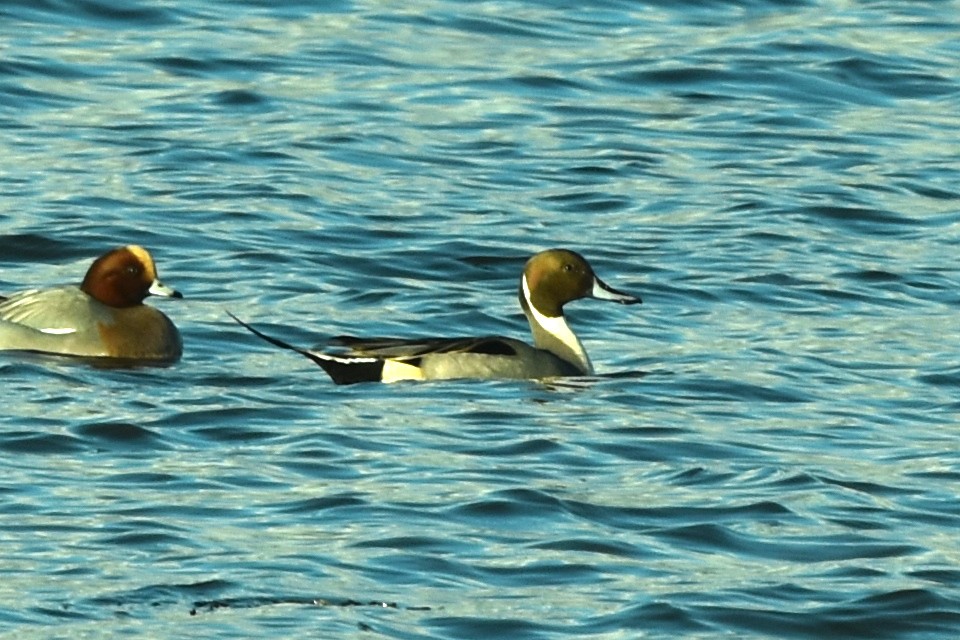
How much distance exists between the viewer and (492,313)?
14.4 meters

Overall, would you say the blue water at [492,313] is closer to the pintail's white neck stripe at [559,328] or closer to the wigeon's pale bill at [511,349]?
→ the wigeon's pale bill at [511,349]

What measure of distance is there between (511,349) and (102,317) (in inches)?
81.2

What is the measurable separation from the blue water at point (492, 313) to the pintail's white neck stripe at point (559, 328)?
0.27 metres

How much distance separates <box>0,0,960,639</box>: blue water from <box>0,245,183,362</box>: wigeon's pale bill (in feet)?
0.78

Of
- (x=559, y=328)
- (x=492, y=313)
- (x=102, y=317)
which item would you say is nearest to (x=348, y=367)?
(x=559, y=328)

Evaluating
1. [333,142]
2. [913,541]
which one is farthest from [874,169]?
[913,541]

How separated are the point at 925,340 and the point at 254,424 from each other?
4017 millimetres

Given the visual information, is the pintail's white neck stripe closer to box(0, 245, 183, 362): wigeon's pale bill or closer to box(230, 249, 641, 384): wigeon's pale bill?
box(230, 249, 641, 384): wigeon's pale bill

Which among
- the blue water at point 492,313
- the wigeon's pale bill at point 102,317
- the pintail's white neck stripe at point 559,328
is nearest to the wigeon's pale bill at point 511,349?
the pintail's white neck stripe at point 559,328

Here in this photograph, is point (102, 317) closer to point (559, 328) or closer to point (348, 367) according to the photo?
point (348, 367)

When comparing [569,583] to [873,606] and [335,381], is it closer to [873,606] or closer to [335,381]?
[873,606]

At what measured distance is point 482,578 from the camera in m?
8.30

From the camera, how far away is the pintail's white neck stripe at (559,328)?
12.9m

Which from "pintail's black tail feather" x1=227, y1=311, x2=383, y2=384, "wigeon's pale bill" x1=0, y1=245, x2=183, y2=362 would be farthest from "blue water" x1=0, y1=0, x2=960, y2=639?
"wigeon's pale bill" x1=0, y1=245, x2=183, y2=362
